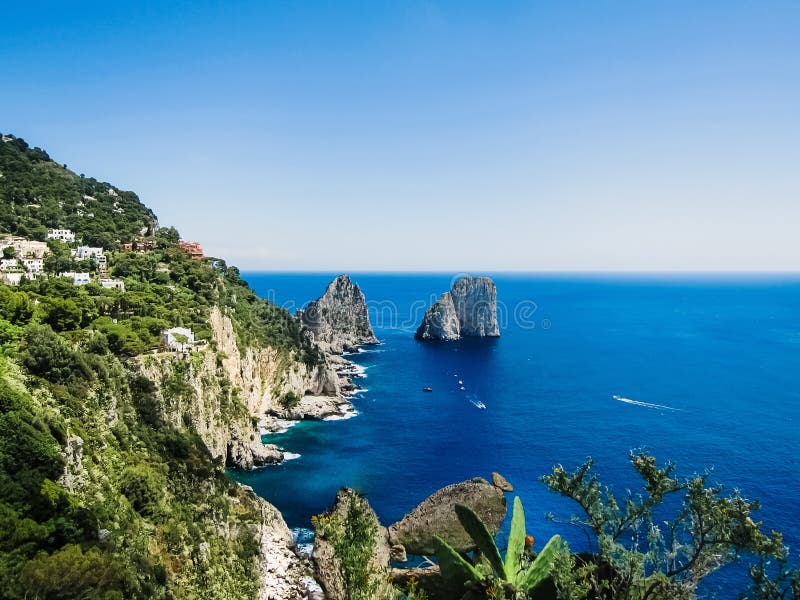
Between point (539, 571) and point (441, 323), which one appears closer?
point (539, 571)

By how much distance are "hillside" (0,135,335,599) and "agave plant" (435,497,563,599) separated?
43.2ft

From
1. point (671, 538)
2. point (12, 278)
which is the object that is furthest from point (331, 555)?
point (12, 278)

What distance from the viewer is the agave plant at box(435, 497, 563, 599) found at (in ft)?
56.5

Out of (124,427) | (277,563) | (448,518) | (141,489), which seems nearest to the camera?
(141,489)

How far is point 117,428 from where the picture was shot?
1171 inches

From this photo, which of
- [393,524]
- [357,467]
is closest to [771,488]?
[393,524]

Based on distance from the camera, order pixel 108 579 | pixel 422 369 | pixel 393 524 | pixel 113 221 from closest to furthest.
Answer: pixel 108 579
pixel 393 524
pixel 113 221
pixel 422 369

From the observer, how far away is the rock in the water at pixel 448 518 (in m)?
34.6

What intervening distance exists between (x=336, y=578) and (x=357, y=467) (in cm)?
2195

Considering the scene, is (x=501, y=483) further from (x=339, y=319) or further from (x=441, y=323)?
(x=441, y=323)

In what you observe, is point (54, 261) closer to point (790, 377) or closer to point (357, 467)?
point (357, 467)

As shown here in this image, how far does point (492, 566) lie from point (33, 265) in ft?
171

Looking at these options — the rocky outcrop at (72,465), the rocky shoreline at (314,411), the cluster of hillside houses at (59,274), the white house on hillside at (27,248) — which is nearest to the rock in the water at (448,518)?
the rocky outcrop at (72,465)

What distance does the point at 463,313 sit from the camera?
134m
